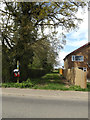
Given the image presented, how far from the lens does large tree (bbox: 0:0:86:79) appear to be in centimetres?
1126

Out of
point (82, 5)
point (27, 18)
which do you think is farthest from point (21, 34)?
point (82, 5)

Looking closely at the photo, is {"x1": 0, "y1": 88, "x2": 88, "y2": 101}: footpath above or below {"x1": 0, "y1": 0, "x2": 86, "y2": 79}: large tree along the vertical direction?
below

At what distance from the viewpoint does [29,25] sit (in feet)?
36.8

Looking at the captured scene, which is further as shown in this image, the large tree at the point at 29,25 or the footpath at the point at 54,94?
the large tree at the point at 29,25

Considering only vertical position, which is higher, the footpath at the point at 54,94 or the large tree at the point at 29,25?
the large tree at the point at 29,25

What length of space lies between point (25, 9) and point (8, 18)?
2167 mm

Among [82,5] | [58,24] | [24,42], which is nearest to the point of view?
[82,5]

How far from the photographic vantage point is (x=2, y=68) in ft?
40.0

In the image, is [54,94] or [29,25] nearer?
[54,94]

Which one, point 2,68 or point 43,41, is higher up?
point 43,41

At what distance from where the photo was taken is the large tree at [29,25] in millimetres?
11258

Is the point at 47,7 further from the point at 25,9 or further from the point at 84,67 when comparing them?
the point at 84,67

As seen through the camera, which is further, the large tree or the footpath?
the large tree

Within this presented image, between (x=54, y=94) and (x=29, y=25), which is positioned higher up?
(x=29, y=25)
